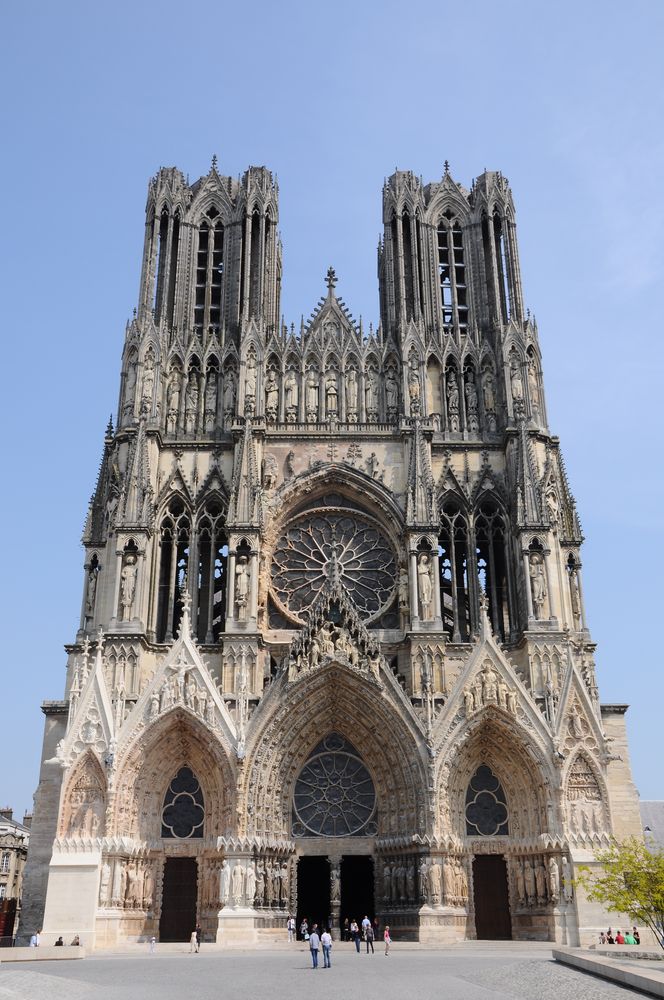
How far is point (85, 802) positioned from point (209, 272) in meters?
19.6

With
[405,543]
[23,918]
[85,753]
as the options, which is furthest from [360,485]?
[23,918]

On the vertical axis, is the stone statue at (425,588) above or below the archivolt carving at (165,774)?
above

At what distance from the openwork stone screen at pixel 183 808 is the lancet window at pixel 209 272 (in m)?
15.9

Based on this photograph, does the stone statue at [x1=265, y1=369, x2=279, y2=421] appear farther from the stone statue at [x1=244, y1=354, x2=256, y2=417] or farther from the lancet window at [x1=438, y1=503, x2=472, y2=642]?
the lancet window at [x1=438, y1=503, x2=472, y2=642]

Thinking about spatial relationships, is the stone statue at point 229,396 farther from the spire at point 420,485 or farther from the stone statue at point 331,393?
the spire at point 420,485

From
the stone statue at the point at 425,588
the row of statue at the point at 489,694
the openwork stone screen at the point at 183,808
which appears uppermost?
the stone statue at the point at 425,588

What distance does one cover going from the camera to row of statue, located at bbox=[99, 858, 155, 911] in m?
26.8

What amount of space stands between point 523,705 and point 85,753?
12.3 m

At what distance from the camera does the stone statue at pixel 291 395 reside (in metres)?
34.5

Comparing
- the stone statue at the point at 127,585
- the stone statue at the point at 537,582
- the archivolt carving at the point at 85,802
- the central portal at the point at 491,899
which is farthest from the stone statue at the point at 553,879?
the stone statue at the point at 127,585

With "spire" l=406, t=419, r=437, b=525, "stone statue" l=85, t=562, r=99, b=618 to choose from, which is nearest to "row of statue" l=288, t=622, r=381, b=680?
"spire" l=406, t=419, r=437, b=525

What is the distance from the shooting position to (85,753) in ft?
91.4

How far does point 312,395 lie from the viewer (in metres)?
34.8

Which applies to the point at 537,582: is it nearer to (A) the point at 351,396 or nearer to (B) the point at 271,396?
(A) the point at 351,396
